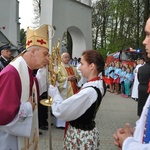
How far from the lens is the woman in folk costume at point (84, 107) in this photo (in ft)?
9.45

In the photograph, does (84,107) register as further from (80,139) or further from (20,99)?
(20,99)

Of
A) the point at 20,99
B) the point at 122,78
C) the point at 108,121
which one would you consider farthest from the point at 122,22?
the point at 20,99

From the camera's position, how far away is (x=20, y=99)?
8.91 ft

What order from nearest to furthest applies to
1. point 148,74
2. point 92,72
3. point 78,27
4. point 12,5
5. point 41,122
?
point 92,72
point 148,74
point 41,122
point 78,27
point 12,5

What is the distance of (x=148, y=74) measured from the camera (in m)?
5.93

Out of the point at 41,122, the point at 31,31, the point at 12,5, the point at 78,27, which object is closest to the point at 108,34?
the point at 12,5

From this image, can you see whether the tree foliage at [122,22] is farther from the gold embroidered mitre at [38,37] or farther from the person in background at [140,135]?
the person in background at [140,135]

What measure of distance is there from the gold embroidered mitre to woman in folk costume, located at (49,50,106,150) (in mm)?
469

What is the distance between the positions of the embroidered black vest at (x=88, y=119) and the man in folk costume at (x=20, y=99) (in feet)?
1.47

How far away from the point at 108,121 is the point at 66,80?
2120 millimetres

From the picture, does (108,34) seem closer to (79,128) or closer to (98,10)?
(98,10)

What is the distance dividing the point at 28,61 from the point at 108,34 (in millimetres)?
31748

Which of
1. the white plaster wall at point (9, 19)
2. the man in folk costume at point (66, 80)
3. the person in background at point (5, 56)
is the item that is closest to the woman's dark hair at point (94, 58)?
the man in folk costume at point (66, 80)

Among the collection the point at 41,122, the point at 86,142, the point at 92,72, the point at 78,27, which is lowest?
the point at 41,122
